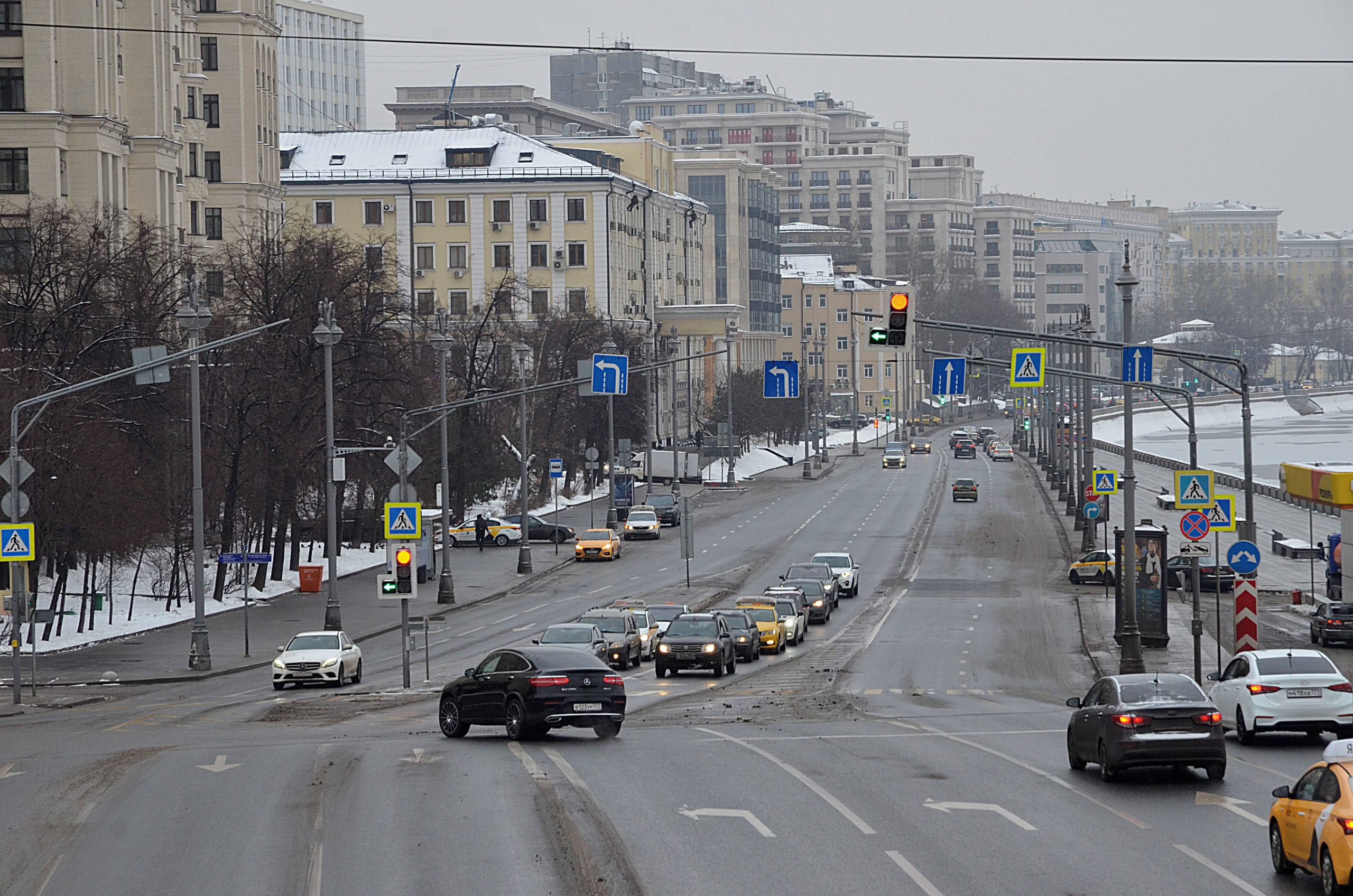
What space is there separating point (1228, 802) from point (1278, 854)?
421 cm

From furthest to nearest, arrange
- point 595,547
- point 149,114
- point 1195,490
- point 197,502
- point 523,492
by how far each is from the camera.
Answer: point 149,114, point 595,547, point 523,492, point 197,502, point 1195,490

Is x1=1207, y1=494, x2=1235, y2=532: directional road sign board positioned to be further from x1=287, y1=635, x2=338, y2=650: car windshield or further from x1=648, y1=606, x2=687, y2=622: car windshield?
x1=287, y1=635, x2=338, y2=650: car windshield

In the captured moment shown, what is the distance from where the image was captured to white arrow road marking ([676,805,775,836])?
1789cm

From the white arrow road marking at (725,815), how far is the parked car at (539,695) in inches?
278

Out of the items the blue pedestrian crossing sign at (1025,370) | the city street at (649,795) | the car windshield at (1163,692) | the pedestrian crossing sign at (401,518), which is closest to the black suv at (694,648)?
the city street at (649,795)

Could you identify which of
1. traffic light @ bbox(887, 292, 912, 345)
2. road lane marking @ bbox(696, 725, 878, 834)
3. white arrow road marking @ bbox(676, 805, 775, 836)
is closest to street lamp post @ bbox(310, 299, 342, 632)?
traffic light @ bbox(887, 292, 912, 345)

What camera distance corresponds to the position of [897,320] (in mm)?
30297

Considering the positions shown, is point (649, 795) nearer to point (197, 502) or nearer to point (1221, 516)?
point (1221, 516)

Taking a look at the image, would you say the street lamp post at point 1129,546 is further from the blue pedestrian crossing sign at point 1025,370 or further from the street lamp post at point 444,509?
the street lamp post at point 444,509

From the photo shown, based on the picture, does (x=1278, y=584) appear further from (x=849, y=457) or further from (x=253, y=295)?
(x=849, y=457)

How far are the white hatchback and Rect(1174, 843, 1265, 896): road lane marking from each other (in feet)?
29.4

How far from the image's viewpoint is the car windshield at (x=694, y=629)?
39.6m

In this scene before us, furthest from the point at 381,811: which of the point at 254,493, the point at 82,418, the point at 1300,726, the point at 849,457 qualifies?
the point at 849,457

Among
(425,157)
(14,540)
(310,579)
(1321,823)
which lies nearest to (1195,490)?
(14,540)
